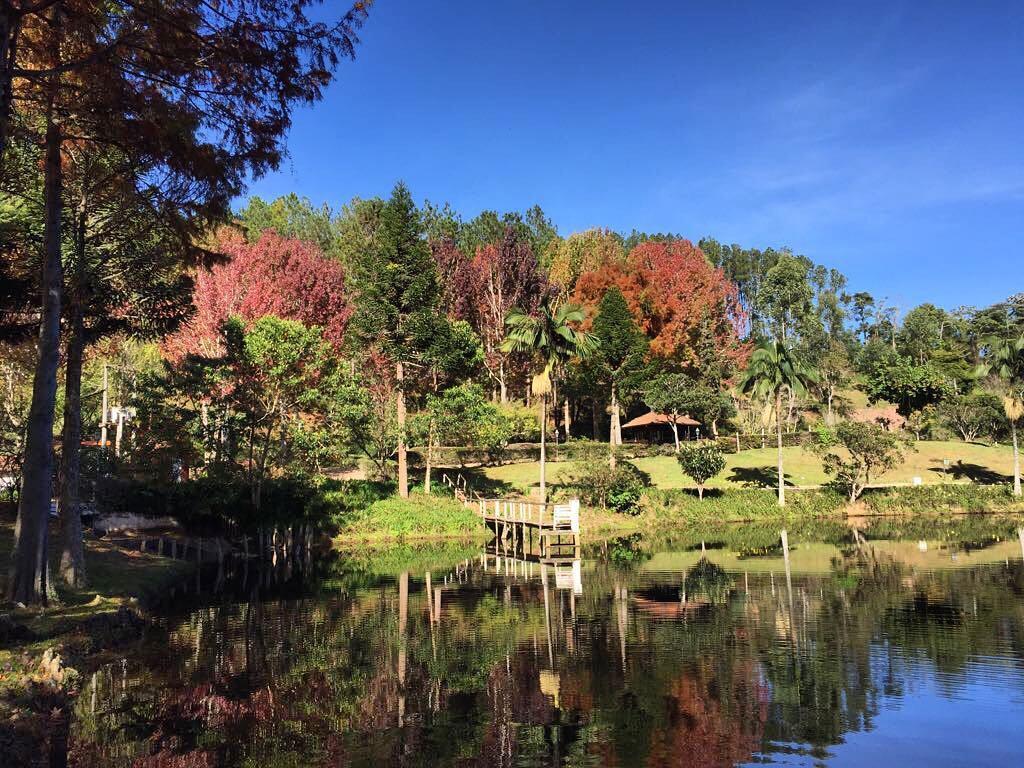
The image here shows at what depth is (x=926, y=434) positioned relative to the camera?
61.1 meters

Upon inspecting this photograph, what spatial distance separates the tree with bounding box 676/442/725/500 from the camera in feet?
138

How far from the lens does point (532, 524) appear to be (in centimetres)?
A: 3456

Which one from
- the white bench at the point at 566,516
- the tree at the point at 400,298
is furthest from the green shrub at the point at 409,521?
the white bench at the point at 566,516

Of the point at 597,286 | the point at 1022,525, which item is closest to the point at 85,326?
the point at 1022,525

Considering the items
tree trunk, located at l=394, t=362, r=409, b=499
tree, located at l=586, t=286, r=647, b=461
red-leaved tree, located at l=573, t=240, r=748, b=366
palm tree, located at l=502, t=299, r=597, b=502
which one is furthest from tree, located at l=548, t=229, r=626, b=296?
palm tree, located at l=502, t=299, r=597, b=502

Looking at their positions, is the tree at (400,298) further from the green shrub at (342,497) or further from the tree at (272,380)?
the tree at (272,380)

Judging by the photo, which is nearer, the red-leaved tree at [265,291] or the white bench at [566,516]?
the white bench at [566,516]

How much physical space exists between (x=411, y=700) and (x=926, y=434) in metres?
60.8

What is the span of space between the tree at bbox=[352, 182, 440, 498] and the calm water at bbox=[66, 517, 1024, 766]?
18087 mm

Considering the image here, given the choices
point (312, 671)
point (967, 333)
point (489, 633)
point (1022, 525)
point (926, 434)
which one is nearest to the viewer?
point (312, 671)

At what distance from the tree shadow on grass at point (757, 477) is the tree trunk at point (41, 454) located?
40.0 meters

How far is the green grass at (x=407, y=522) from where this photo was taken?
3719cm

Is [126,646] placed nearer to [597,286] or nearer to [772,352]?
[772,352]

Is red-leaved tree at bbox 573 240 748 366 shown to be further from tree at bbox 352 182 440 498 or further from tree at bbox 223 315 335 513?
tree at bbox 223 315 335 513
